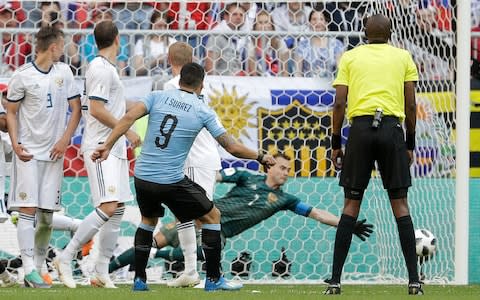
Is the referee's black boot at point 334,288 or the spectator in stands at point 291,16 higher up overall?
the spectator in stands at point 291,16

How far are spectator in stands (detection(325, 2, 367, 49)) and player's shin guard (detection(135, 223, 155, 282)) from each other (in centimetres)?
385

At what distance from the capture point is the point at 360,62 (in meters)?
8.05

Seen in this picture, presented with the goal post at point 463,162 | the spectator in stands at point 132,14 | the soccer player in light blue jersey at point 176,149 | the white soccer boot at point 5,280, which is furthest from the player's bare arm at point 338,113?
the spectator in stands at point 132,14

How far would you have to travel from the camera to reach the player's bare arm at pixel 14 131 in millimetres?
9156

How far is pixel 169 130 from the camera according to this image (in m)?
8.18

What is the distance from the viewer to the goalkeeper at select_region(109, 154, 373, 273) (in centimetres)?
1078

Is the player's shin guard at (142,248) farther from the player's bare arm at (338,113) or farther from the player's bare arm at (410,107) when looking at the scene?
the player's bare arm at (410,107)

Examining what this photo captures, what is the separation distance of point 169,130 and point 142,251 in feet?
2.79

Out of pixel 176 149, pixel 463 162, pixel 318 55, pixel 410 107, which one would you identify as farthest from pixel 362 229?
pixel 176 149

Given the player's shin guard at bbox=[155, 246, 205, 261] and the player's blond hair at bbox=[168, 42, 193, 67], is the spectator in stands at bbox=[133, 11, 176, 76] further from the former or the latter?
the player's blond hair at bbox=[168, 42, 193, 67]

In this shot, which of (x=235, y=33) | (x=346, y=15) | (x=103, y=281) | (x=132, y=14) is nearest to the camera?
(x=103, y=281)

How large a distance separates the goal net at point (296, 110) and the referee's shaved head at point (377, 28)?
8.90 ft

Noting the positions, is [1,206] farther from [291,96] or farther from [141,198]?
[291,96]

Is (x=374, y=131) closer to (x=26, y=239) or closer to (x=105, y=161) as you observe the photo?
(x=105, y=161)
